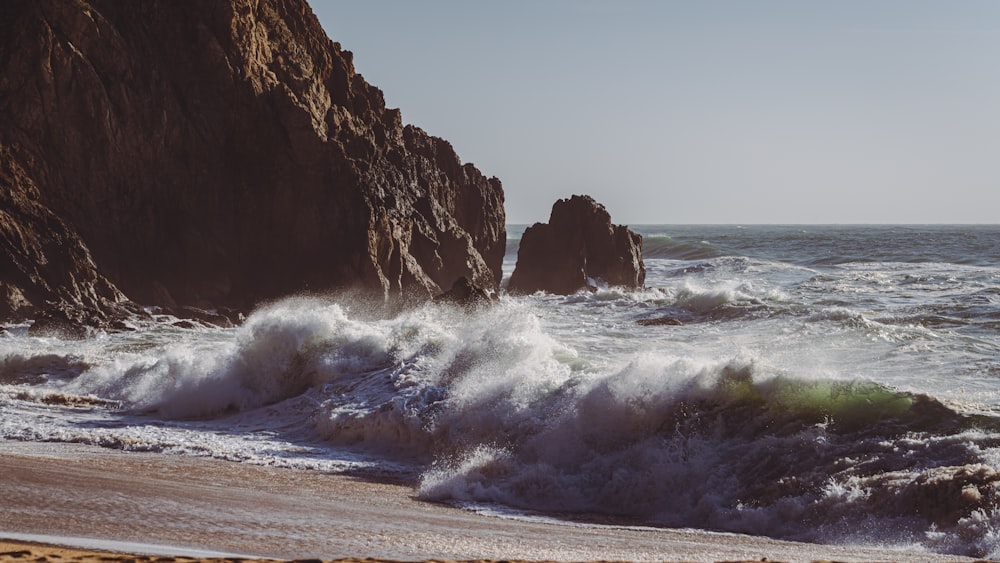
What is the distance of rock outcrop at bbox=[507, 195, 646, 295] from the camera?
140ft

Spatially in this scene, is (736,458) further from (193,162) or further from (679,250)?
(679,250)

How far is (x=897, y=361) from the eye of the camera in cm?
1775

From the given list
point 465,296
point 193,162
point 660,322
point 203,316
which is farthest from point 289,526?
point 193,162

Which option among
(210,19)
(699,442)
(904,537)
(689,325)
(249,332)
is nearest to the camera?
(904,537)

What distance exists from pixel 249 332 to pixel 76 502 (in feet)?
32.4

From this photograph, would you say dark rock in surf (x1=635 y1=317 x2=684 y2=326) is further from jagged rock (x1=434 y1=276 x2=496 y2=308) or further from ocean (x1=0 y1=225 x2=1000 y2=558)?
jagged rock (x1=434 y1=276 x2=496 y2=308)

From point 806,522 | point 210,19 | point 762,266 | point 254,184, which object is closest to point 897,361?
point 806,522

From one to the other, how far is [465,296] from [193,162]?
11.0 metres

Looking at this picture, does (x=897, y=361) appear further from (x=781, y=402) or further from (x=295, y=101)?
(x=295, y=101)

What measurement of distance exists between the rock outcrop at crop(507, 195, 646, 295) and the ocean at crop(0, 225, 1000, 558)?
58.2ft

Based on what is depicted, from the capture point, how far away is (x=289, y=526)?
892 cm

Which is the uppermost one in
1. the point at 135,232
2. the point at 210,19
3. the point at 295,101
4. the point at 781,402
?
the point at 210,19

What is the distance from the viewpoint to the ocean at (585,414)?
10.4 metres

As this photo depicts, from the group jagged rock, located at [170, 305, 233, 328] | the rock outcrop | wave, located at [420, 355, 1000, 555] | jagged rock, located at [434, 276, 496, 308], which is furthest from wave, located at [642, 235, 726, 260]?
wave, located at [420, 355, 1000, 555]
